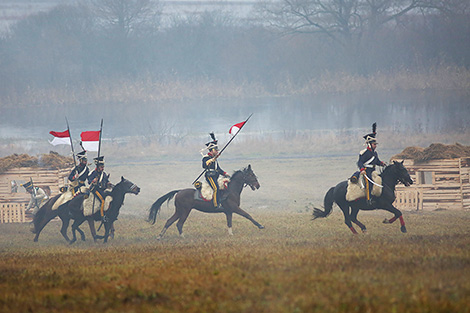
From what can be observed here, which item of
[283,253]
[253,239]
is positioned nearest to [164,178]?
[253,239]

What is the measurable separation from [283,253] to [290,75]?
57.2 metres

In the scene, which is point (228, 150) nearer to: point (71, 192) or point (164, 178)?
point (164, 178)

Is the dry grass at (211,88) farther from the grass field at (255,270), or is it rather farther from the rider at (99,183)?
the rider at (99,183)

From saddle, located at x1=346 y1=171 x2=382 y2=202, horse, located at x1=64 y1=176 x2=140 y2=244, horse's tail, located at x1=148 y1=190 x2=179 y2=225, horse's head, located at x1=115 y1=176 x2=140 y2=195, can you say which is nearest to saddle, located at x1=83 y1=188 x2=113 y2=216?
horse, located at x1=64 y1=176 x2=140 y2=244

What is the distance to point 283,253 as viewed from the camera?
42.4 feet

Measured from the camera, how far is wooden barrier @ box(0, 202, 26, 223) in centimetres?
2558

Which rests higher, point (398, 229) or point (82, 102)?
point (82, 102)

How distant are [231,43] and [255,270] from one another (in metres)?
66.6

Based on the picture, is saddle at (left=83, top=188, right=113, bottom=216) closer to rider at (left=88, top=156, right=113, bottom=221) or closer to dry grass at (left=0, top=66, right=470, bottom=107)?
rider at (left=88, top=156, right=113, bottom=221)

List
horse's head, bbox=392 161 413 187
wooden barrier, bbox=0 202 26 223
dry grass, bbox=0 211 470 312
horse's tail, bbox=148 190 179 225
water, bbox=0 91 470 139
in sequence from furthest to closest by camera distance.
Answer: water, bbox=0 91 470 139
wooden barrier, bbox=0 202 26 223
horse's tail, bbox=148 190 179 225
horse's head, bbox=392 161 413 187
dry grass, bbox=0 211 470 312

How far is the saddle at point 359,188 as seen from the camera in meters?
17.4

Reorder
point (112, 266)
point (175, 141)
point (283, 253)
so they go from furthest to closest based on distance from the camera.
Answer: point (175, 141) < point (283, 253) < point (112, 266)

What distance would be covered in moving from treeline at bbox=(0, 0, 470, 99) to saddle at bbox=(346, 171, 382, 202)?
50.2m

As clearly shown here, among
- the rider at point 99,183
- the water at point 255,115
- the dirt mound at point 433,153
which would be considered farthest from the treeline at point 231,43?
the rider at point 99,183
